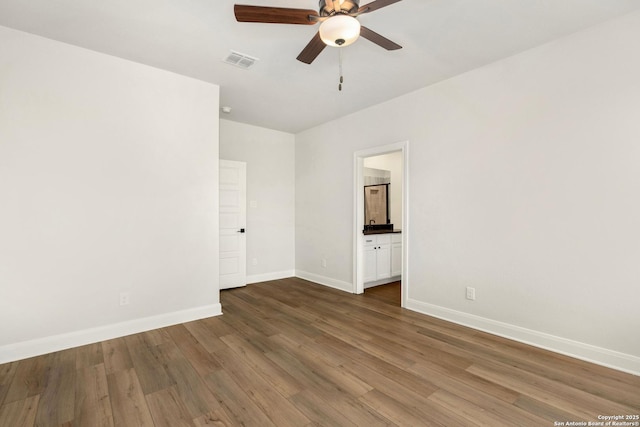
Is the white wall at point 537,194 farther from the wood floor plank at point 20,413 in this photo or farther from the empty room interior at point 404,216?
the wood floor plank at point 20,413

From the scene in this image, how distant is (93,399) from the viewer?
1963 mm

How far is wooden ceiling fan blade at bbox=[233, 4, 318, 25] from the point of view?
175 centimetres

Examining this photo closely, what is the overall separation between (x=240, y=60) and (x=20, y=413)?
3.21m

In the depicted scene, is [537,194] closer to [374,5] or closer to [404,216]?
[404,216]

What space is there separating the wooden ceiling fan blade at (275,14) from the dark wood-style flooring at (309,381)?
97.3 inches

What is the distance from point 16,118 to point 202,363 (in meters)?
2.66

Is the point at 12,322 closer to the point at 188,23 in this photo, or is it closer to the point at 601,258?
the point at 188,23

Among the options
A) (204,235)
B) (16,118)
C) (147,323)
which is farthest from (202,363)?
(16,118)

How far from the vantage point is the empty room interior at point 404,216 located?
6.57 feet

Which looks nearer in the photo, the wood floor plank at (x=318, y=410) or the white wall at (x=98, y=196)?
the wood floor plank at (x=318, y=410)

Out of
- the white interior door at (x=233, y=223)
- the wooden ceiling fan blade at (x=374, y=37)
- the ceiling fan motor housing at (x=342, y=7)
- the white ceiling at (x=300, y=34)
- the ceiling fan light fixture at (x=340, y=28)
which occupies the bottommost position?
the white interior door at (x=233, y=223)

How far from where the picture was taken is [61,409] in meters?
1.87

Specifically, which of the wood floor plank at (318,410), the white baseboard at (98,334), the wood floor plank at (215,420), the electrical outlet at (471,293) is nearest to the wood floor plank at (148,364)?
the white baseboard at (98,334)

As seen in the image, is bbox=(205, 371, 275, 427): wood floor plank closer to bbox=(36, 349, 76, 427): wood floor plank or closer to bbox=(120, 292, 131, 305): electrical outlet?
bbox=(36, 349, 76, 427): wood floor plank
